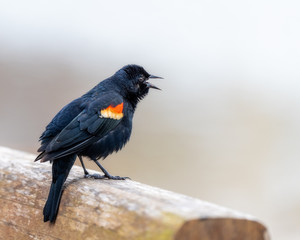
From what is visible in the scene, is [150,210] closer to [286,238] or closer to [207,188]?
[286,238]

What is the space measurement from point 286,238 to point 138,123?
12.0 feet

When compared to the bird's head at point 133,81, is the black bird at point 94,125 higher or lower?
lower

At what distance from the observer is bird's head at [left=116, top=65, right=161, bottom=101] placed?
3.88m

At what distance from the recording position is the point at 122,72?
3.96 m

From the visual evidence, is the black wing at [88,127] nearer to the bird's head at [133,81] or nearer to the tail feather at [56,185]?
the tail feather at [56,185]

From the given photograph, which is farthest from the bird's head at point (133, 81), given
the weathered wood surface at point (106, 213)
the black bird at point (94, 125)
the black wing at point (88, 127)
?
the weathered wood surface at point (106, 213)

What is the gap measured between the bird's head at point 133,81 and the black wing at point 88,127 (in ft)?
0.91

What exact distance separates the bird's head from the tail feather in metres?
1.06

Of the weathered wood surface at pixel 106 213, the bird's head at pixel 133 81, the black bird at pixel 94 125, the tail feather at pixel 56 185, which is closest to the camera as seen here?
the weathered wood surface at pixel 106 213

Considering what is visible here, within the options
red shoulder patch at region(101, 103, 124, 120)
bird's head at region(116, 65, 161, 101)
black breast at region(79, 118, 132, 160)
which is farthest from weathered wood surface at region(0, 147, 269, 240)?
bird's head at region(116, 65, 161, 101)

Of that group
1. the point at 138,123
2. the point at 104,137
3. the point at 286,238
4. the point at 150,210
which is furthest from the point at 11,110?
the point at 150,210

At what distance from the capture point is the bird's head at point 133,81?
388 cm

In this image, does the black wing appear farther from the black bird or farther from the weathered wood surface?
the weathered wood surface

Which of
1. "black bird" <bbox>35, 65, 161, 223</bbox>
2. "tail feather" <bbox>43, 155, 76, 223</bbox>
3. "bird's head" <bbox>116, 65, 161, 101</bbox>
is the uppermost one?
"bird's head" <bbox>116, 65, 161, 101</bbox>
